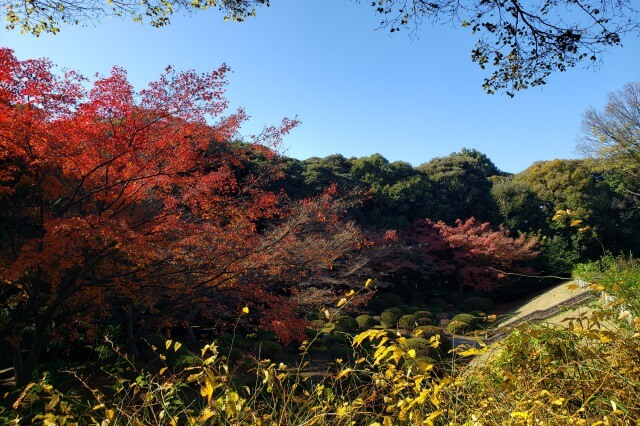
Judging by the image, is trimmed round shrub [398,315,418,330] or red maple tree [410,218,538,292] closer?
trimmed round shrub [398,315,418,330]

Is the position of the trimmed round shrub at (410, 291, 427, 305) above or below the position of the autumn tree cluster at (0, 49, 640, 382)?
below

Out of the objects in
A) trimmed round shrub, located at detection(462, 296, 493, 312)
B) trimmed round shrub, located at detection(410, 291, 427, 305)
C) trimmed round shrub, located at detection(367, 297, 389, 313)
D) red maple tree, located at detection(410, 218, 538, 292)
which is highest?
red maple tree, located at detection(410, 218, 538, 292)

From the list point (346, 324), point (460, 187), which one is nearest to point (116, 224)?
point (346, 324)

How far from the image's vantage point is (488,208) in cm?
2569

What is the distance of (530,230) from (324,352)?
17.5 meters

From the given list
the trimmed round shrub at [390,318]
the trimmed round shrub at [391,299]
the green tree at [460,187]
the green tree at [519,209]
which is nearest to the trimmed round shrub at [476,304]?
the trimmed round shrub at [391,299]

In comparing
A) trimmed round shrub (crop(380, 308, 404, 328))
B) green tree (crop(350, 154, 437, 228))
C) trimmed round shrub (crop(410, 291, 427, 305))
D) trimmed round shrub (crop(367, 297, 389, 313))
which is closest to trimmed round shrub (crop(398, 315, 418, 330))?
trimmed round shrub (crop(380, 308, 404, 328))

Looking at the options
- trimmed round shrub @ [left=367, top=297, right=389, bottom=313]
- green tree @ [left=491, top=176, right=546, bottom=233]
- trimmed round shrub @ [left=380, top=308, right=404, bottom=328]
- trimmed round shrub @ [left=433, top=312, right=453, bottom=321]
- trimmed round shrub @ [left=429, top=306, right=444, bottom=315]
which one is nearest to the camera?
trimmed round shrub @ [left=380, top=308, right=404, bottom=328]

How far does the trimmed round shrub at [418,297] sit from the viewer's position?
20188mm

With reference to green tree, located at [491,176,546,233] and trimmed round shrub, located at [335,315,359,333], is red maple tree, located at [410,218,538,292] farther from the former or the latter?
trimmed round shrub, located at [335,315,359,333]

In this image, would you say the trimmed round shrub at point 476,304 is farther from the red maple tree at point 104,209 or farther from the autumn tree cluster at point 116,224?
the red maple tree at point 104,209

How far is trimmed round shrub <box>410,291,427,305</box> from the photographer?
20.2 m

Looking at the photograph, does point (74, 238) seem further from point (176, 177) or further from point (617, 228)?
point (617, 228)

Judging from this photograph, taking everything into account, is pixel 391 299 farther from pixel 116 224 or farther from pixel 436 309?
A: pixel 116 224
